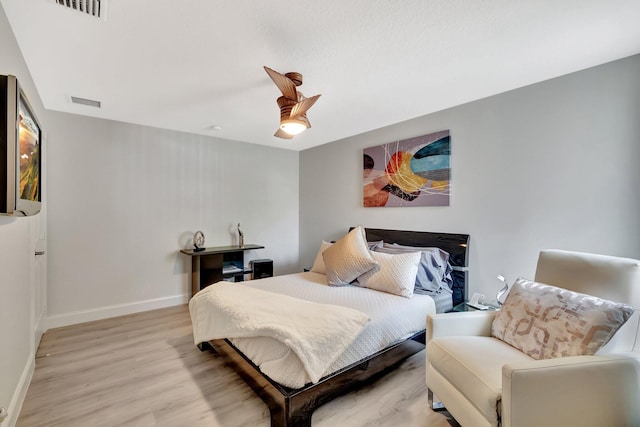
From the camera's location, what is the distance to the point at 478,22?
1724 millimetres

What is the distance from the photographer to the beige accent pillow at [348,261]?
2916mm

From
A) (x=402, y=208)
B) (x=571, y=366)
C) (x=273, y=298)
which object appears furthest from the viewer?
(x=402, y=208)

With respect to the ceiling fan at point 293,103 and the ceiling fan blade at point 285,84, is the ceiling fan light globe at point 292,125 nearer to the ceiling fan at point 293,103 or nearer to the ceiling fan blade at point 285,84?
the ceiling fan at point 293,103

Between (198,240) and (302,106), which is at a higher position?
(302,106)

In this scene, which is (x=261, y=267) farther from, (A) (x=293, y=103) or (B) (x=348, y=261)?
(A) (x=293, y=103)

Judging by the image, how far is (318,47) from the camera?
1.97 m

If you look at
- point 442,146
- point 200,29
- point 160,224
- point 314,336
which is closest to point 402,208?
point 442,146

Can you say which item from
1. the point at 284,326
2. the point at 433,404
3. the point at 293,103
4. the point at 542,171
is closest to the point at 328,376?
the point at 284,326

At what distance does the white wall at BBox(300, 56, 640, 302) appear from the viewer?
2131 mm

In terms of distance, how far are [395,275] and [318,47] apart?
6.59 ft

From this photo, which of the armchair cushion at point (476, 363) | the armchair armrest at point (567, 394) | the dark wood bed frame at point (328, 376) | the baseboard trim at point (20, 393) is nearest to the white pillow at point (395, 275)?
the dark wood bed frame at point (328, 376)

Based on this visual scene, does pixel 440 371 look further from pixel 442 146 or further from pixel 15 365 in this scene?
pixel 15 365

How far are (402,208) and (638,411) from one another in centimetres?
251

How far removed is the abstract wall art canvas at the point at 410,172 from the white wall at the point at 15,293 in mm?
3397
